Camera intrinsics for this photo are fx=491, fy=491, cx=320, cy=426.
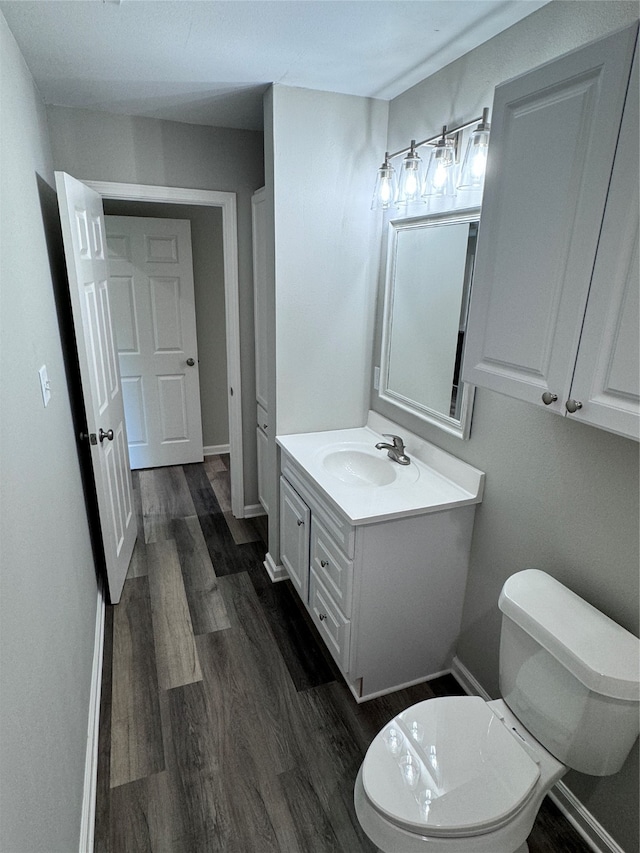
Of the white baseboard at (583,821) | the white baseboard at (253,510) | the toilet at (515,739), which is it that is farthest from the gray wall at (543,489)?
the white baseboard at (253,510)

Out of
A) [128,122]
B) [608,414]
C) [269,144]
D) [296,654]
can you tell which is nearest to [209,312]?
[128,122]

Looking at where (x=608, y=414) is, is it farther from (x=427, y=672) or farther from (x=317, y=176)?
(x=317, y=176)

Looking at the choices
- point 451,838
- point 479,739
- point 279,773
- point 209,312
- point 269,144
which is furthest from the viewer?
point 209,312

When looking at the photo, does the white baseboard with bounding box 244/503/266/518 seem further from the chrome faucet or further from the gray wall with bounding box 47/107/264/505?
the chrome faucet

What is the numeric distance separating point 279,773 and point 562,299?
1666mm

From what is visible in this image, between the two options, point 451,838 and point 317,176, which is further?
point 317,176

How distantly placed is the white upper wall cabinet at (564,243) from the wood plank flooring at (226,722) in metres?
1.36

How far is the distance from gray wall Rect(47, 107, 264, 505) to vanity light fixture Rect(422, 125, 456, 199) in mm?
1274

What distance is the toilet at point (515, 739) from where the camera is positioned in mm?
1122

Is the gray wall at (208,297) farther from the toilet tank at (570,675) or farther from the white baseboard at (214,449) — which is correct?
the toilet tank at (570,675)

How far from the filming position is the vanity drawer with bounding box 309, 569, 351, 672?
183cm

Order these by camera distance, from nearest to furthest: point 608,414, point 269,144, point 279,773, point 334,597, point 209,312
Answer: point 608,414
point 279,773
point 334,597
point 269,144
point 209,312

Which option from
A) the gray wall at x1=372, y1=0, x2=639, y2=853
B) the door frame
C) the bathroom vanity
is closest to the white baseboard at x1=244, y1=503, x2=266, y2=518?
the door frame

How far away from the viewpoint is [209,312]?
12.8 feet
